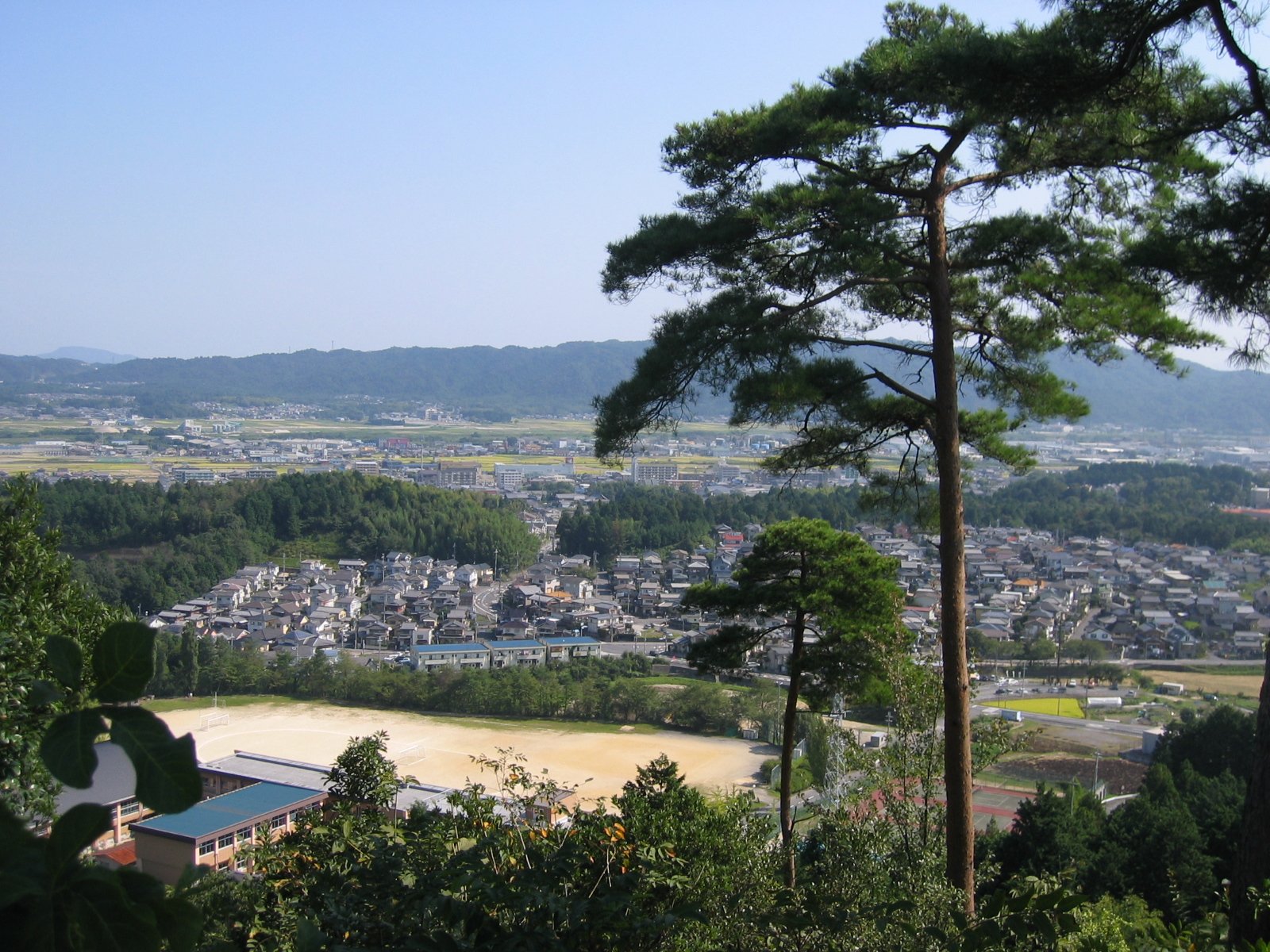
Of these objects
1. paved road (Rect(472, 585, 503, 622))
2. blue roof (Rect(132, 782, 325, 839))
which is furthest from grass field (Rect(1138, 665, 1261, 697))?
blue roof (Rect(132, 782, 325, 839))

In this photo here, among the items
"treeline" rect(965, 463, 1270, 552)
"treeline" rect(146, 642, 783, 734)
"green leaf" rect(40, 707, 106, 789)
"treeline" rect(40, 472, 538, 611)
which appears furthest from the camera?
"treeline" rect(965, 463, 1270, 552)

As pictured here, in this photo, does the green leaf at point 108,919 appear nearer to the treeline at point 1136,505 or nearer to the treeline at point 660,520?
the treeline at point 660,520

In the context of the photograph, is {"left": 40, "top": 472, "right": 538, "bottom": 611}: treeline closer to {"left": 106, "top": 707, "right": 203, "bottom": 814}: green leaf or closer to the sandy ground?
the sandy ground

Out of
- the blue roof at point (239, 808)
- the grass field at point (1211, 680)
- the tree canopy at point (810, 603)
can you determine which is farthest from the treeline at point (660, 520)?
the tree canopy at point (810, 603)

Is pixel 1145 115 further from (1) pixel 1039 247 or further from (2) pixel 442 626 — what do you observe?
(2) pixel 442 626

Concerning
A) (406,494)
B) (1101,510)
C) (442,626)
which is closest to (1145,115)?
(442,626)
